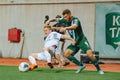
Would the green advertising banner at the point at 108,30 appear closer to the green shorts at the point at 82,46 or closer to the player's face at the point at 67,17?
the green shorts at the point at 82,46

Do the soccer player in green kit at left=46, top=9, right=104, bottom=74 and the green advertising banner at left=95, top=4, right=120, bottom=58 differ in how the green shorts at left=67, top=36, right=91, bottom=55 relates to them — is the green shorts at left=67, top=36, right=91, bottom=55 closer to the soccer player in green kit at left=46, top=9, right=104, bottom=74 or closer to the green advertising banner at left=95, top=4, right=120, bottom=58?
the soccer player in green kit at left=46, top=9, right=104, bottom=74

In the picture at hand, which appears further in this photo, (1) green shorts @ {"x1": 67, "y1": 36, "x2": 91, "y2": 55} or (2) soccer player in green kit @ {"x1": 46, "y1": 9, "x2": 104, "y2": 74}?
(1) green shorts @ {"x1": 67, "y1": 36, "x2": 91, "y2": 55}

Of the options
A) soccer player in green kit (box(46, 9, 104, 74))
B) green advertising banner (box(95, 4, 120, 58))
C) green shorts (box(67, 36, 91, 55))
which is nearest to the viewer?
soccer player in green kit (box(46, 9, 104, 74))

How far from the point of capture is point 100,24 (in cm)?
2075

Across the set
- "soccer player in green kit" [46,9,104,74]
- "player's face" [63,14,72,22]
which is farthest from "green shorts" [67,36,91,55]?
"player's face" [63,14,72,22]

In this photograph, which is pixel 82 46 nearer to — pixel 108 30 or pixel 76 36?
pixel 76 36

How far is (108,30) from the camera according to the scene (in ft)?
67.5

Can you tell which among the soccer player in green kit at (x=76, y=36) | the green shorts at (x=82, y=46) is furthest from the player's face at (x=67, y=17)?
the green shorts at (x=82, y=46)

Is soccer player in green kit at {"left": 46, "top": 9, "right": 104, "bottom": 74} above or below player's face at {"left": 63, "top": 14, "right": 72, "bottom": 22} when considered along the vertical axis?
below

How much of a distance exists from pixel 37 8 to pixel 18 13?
1.22 metres

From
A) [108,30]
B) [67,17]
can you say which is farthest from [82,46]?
[108,30]

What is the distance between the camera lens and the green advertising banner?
20.5m

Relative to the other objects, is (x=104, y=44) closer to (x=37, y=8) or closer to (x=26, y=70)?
(x=37, y=8)

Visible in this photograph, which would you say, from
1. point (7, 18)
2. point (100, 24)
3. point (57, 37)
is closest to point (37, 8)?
point (7, 18)
